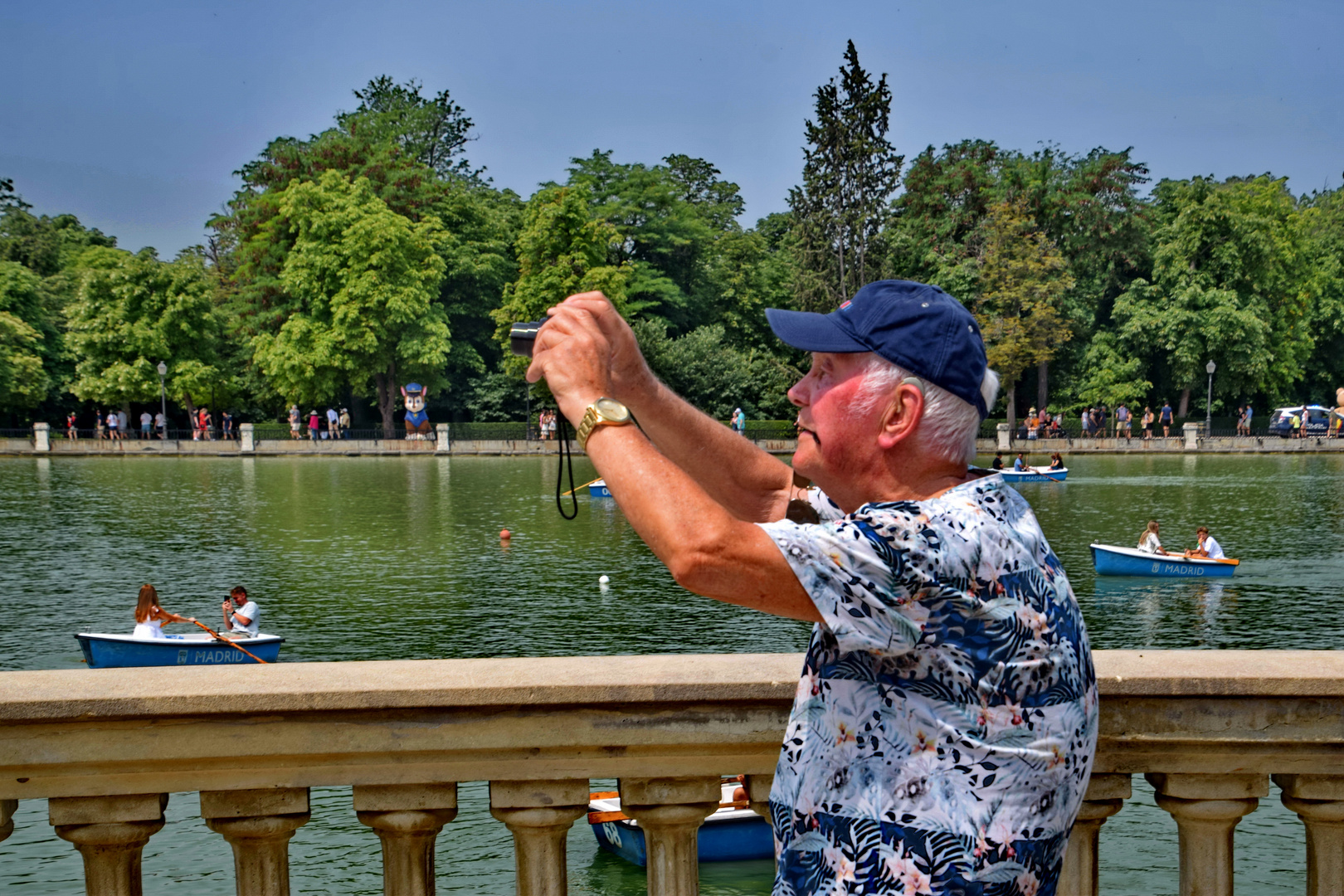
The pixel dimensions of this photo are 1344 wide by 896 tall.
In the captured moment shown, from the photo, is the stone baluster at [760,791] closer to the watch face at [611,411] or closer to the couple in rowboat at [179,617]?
the watch face at [611,411]

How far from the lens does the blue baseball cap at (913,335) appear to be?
1807mm

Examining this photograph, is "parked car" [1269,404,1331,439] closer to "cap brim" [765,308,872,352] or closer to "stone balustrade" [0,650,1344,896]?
"stone balustrade" [0,650,1344,896]

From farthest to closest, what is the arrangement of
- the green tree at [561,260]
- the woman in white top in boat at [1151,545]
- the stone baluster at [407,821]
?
the green tree at [561,260]
the woman in white top in boat at [1151,545]
the stone baluster at [407,821]

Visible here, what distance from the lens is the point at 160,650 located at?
15258 millimetres

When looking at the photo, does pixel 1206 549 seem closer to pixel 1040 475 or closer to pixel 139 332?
pixel 1040 475

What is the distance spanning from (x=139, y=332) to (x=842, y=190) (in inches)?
1342

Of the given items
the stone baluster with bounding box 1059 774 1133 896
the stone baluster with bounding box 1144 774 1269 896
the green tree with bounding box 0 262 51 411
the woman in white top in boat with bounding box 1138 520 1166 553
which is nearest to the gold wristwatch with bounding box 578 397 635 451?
the stone baluster with bounding box 1059 774 1133 896

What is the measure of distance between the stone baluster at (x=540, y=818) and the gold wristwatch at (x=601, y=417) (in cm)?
94

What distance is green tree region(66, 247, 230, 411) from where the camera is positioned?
59.5 m

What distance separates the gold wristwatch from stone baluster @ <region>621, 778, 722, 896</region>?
3.09 ft

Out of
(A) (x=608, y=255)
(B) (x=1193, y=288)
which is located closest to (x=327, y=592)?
(A) (x=608, y=255)

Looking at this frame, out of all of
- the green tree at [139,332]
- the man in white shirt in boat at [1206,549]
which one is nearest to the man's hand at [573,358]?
the man in white shirt in boat at [1206,549]

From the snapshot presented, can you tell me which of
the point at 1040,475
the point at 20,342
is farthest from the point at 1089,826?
the point at 20,342

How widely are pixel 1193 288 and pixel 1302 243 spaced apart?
949cm
